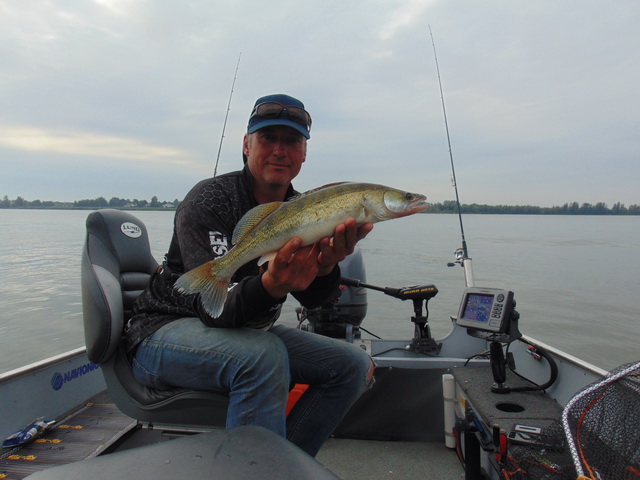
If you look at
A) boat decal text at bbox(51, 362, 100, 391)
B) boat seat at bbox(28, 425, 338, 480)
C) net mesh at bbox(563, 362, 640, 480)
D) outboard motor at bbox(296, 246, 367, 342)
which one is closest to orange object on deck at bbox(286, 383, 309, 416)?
boat seat at bbox(28, 425, 338, 480)

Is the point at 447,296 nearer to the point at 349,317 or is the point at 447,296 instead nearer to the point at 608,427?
the point at 349,317

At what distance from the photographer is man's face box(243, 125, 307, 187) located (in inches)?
85.5

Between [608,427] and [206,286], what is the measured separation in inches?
67.3

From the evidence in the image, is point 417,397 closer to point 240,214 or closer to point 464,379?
point 464,379

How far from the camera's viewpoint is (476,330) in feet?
9.38

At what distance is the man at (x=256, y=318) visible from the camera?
173 centimetres

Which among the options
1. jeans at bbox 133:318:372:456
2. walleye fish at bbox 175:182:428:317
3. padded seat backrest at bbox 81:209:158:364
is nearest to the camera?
jeans at bbox 133:318:372:456

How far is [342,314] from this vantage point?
4348 mm

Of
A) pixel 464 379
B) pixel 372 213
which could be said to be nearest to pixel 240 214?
pixel 372 213

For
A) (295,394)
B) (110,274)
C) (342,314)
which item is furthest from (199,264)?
(342,314)

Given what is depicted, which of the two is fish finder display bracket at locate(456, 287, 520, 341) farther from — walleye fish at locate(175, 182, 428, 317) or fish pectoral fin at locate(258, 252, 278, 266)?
fish pectoral fin at locate(258, 252, 278, 266)

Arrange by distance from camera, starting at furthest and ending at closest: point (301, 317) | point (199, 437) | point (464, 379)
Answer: point (301, 317) < point (464, 379) < point (199, 437)

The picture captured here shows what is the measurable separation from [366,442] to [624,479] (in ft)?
7.17

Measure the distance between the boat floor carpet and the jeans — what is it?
1225 mm
